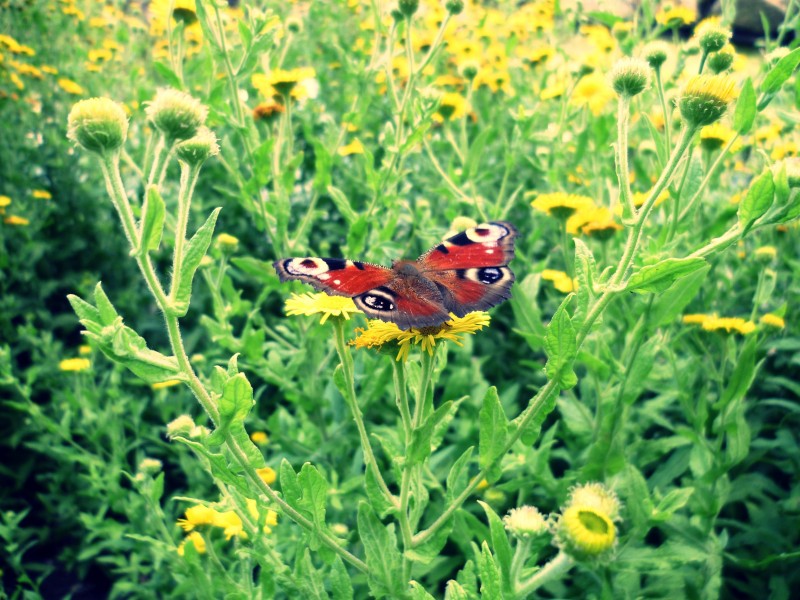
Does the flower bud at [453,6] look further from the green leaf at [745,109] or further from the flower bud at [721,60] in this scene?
the green leaf at [745,109]

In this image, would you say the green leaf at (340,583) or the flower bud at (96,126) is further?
the green leaf at (340,583)

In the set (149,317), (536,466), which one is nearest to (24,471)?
(149,317)

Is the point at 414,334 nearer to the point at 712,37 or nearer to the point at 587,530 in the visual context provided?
the point at 587,530

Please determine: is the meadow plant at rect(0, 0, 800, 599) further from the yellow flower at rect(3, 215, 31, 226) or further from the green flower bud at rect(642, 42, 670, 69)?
the yellow flower at rect(3, 215, 31, 226)

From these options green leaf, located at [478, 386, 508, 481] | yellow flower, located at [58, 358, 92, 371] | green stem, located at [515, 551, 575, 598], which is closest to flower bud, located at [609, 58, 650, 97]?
green leaf, located at [478, 386, 508, 481]

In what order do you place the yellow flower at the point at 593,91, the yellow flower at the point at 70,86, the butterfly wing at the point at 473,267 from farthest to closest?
the yellow flower at the point at 70,86, the yellow flower at the point at 593,91, the butterfly wing at the point at 473,267

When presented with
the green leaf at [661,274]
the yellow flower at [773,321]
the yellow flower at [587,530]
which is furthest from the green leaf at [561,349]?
the yellow flower at [773,321]
